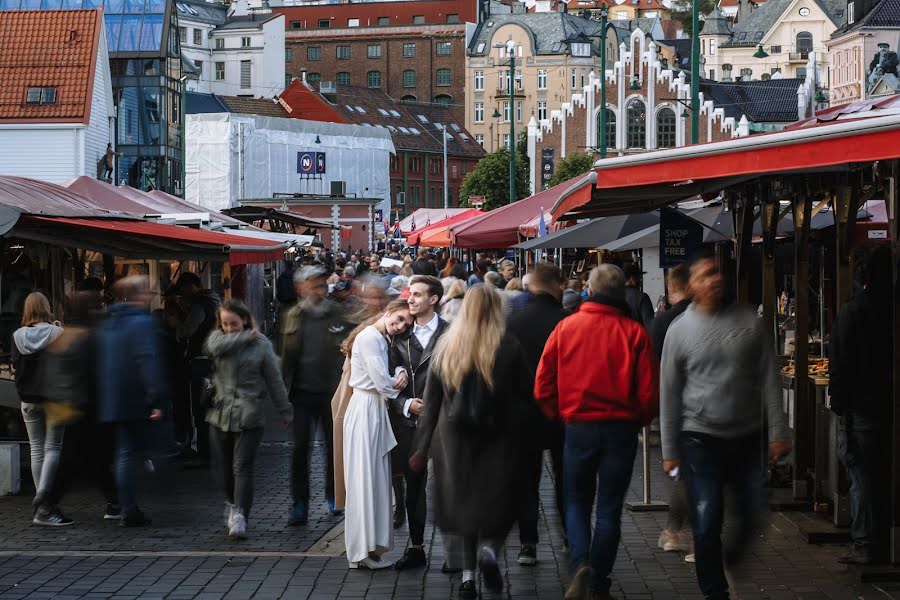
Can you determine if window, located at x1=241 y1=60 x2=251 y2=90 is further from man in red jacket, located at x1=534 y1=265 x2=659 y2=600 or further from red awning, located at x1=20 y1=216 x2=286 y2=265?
man in red jacket, located at x1=534 y1=265 x2=659 y2=600

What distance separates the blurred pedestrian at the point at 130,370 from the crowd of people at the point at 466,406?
1 cm

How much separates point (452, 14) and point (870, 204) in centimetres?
11839

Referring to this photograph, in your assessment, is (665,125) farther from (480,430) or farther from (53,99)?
(480,430)

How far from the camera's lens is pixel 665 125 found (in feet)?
322

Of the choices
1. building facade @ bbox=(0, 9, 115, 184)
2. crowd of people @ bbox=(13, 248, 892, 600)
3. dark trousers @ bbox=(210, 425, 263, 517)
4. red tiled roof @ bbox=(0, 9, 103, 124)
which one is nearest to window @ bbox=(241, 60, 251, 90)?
red tiled roof @ bbox=(0, 9, 103, 124)

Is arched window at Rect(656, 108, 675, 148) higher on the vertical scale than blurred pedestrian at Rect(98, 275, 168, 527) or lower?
higher

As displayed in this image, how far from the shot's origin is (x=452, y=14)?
132125 mm

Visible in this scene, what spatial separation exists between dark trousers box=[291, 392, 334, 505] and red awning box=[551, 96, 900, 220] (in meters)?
2.44

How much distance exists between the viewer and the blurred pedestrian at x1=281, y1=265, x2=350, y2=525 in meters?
10.6

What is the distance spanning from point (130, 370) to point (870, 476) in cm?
477

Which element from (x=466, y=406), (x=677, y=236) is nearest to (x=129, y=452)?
(x=466, y=406)

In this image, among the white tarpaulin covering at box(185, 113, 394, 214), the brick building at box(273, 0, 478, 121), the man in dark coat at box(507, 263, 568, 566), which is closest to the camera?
the man in dark coat at box(507, 263, 568, 566)

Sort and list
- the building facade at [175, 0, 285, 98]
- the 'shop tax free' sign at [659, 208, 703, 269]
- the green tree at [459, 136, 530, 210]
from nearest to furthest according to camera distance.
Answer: the 'shop tax free' sign at [659, 208, 703, 269], the green tree at [459, 136, 530, 210], the building facade at [175, 0, 285, 98]

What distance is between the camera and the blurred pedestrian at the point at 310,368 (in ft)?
34.8
